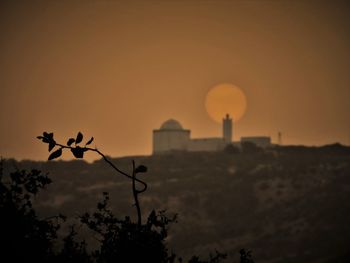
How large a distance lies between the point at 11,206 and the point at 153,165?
104395 millimetres

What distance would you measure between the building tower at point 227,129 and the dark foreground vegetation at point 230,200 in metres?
5.72

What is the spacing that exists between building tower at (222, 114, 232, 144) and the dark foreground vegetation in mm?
5724

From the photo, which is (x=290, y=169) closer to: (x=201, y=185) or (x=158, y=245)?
(x=201, y=185)

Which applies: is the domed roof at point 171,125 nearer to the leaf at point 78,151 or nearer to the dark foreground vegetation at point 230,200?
the dark foreground vegetation at point 230,200

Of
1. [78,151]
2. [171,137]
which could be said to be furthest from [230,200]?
[78,151]

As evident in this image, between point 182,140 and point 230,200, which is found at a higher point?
point 182,140

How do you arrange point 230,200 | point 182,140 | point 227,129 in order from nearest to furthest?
point 230,200, point 182,140, point 227,129

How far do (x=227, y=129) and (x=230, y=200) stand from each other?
34.3m

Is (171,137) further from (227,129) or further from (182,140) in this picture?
(227,129)

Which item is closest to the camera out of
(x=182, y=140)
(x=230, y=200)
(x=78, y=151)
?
(x=78, y=151)

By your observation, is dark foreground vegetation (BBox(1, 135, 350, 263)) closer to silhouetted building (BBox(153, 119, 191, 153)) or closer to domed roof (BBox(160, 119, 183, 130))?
silhouetted building (BBox(153, 119, 191, 153))

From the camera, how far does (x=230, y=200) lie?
96.0m

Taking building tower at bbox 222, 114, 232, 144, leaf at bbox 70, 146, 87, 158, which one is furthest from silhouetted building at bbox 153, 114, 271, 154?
leaf at bbox 70, 146, 87, 158

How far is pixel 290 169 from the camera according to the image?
10931cm
